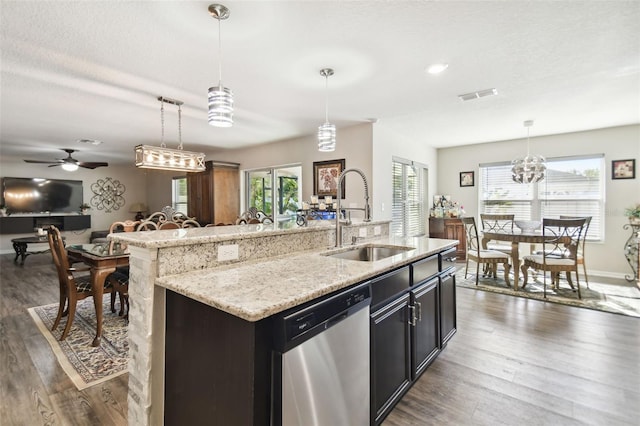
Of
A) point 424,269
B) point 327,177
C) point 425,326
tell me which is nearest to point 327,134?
point 424,269

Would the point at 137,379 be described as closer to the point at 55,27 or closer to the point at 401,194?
the point at 55,27

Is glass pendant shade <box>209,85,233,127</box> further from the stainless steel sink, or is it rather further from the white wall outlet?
the stainless steel sink

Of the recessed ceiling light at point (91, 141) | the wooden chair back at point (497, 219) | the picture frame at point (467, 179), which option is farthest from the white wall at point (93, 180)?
the wooden chair back at point (497, 219)

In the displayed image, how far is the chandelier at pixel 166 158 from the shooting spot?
3641 mm

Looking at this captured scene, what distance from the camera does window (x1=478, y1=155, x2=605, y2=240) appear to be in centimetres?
516

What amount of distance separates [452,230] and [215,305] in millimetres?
5919

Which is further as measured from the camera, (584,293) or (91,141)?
(91,141)

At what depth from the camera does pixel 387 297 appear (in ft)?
5.63

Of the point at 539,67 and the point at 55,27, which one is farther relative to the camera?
the point at 539,67

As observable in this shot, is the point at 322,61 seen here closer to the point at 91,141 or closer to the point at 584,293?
the point at 584,293

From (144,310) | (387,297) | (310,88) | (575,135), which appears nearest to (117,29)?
(310,88)

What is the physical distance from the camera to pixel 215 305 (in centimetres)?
111

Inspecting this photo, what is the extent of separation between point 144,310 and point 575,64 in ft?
12.6

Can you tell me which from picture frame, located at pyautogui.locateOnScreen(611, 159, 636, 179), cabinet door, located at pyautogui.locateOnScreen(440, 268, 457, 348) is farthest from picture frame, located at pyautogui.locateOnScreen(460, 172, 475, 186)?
cabinet door, located at pyautogui.locateOnScreen(440, 268, 457, 348)
